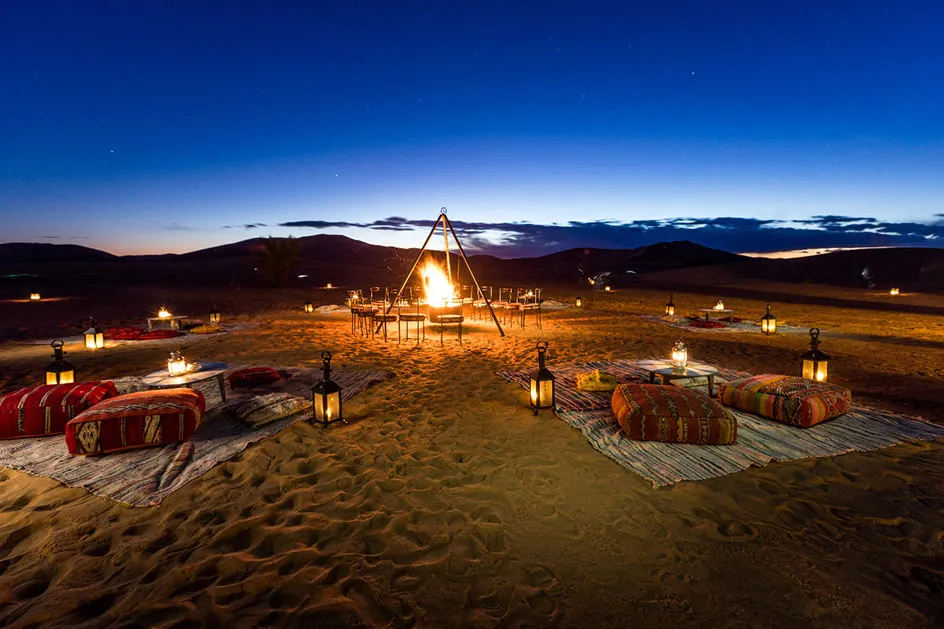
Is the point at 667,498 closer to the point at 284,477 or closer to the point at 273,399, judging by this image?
the point at 284,477

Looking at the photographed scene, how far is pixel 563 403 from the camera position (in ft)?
19.7

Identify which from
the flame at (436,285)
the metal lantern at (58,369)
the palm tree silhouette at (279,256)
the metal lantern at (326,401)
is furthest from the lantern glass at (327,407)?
the palm tree silhouette at (279,256)

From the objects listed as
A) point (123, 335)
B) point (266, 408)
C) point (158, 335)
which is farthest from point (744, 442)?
point (123, 335)

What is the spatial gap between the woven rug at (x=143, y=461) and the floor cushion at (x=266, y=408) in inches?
2.9

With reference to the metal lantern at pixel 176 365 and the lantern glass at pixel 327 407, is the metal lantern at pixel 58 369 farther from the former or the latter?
the lantern glass at pixel 327 407

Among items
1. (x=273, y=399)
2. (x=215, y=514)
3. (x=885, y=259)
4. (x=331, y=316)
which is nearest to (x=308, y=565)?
(x=215, y=514)

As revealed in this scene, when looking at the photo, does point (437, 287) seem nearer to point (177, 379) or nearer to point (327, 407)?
point (327, 407)

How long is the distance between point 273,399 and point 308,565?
10.0 feet

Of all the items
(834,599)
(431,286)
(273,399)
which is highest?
(431,286)

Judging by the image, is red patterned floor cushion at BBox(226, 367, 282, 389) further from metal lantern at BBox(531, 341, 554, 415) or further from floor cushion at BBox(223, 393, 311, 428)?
metal lantern at BBox(531, 341, 554, 415)

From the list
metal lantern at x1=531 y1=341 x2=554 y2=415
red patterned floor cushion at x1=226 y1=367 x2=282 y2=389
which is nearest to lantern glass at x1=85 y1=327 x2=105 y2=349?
red patterned floor cushion at x1=226 y1=367 x2=282 y2=389

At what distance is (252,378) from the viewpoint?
22.5 ft

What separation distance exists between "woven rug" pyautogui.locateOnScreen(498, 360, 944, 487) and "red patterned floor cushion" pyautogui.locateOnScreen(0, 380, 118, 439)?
17.6ft

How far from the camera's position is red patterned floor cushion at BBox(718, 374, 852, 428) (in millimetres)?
5043
